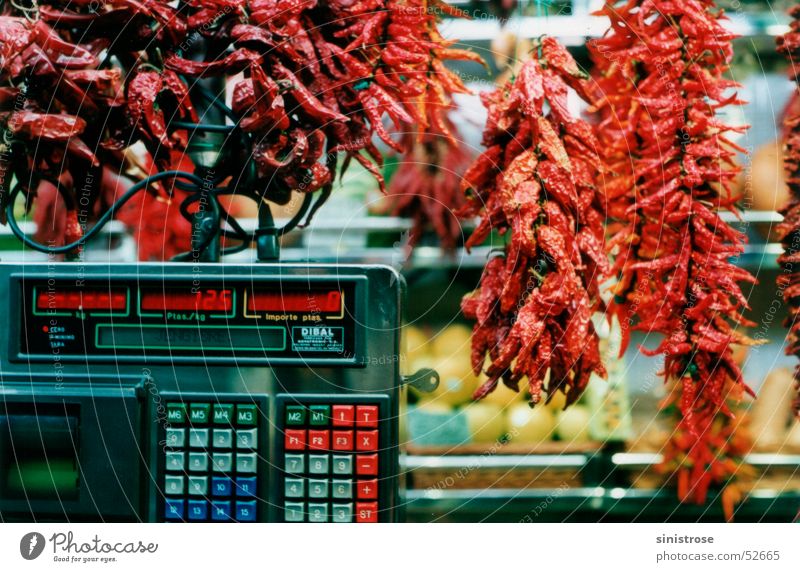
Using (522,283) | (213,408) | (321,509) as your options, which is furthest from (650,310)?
(213,408)

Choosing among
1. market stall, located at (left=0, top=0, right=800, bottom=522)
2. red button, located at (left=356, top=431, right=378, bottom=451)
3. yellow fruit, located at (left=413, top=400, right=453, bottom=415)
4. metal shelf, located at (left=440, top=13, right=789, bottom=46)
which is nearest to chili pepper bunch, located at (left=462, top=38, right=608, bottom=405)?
market stall, located at (left=0, top=0, right=800, bottom=522)

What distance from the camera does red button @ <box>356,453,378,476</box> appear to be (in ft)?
3.70

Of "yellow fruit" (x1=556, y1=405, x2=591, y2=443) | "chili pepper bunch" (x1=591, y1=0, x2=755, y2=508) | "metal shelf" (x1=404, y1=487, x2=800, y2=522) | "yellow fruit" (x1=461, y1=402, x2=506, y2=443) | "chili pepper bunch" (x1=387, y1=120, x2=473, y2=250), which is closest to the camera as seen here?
"chili pepper bunch" (x1=591, y1=0, x2=755, y2=508)

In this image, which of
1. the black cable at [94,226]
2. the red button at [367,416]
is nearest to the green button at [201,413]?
the red button at [367,416]

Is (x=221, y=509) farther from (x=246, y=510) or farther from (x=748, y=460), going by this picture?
(x=748, y=460)

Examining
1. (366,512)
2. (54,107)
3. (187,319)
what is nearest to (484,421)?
(366,512)

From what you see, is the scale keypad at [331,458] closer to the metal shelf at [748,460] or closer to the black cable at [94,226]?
the black cable at [94,226]

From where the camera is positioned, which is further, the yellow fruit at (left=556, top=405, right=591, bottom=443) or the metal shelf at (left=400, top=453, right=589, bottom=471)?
the yellow fruit at (left=556, top=405, right=591, bottom=443)

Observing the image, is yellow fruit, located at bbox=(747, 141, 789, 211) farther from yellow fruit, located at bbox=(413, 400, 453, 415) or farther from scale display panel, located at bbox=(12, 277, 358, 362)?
scale display panel, located at bbox=(12, 277, 358, 362)

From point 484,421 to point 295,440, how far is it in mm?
718

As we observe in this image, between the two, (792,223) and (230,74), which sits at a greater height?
(230,74)

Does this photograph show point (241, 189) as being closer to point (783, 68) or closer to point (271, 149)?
point (271, 149)

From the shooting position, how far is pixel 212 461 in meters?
1.14

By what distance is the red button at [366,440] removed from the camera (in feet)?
3.70
